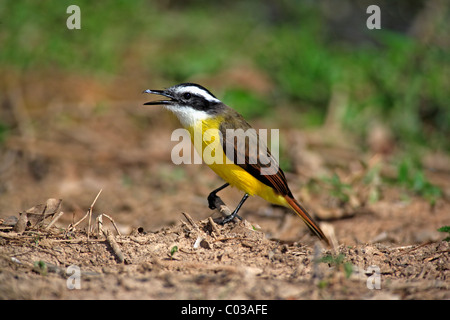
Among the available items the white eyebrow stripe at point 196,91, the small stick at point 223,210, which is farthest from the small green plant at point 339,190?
the white eyebrow stripe at point 196,91

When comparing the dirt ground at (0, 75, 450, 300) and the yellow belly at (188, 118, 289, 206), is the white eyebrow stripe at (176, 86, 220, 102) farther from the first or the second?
the dirt ground at (0, 75, 450, 300)

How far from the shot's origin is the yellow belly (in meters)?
5.92

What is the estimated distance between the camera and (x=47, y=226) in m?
4.95

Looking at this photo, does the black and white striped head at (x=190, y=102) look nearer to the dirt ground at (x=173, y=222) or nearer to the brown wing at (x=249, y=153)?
the brown wing at (x=249, y=153)

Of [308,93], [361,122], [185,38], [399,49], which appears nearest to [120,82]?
[185,38]

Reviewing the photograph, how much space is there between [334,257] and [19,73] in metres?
8.31

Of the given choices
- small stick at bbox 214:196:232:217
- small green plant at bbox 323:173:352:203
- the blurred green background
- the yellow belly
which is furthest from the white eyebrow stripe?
the blurred green background

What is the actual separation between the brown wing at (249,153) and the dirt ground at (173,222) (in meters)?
0.64

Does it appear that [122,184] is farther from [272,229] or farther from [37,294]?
[37,294]

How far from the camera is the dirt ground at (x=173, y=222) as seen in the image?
13.7 ft

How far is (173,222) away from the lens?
23.0ft

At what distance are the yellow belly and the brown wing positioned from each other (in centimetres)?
6

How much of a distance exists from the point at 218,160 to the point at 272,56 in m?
7.15

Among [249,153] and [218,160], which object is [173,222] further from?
[249,153]
